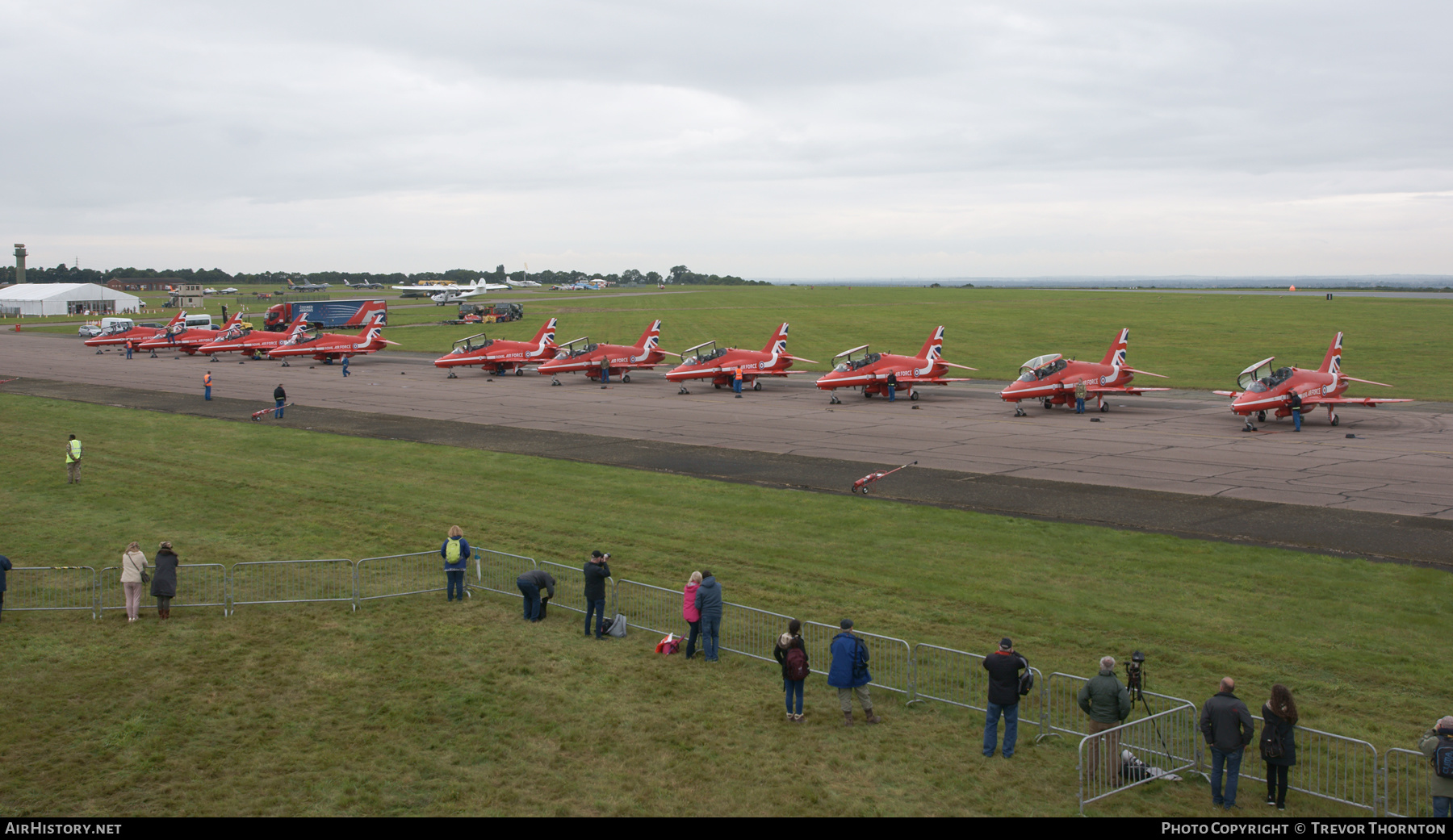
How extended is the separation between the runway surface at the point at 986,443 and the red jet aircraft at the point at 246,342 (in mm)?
13659

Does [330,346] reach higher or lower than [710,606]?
higher

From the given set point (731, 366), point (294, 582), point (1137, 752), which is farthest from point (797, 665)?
point (731, 366)

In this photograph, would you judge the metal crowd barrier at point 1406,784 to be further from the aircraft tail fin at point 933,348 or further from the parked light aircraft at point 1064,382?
the aircraft tail fin at point 933,348

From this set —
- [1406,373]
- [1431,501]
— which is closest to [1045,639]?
[1431,501]

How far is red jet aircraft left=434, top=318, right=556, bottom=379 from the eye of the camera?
199ft

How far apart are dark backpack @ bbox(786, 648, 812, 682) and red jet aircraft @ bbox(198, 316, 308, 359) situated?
223 ft

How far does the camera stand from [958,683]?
13711mm

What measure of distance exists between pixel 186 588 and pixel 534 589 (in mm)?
7202

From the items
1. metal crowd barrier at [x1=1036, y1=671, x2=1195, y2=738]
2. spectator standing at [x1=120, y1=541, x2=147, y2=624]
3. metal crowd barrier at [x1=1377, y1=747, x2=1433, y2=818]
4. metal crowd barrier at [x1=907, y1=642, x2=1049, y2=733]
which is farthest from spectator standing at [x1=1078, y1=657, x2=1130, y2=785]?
spectator standing at [x1=120, y1=541, x2=147, y2=624]

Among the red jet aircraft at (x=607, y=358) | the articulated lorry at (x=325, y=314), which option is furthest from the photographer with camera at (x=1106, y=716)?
the articulated lorry at (x=325, y=314)

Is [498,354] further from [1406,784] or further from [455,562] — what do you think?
[1406,784]

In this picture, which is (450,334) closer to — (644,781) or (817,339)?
(817,339)

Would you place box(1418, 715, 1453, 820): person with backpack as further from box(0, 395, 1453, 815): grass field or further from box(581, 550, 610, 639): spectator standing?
box(581, 550, 610, 639): spectator standing
